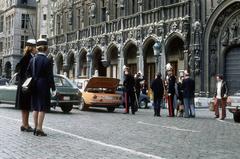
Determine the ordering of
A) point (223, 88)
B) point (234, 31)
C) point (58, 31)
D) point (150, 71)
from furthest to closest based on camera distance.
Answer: point (58, 31) → point (150, 71) → point (234, 31) → point (223, 88)

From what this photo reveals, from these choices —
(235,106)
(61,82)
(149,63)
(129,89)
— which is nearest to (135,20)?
(149,63)

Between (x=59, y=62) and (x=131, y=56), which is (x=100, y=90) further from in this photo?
(x=59, y=62)

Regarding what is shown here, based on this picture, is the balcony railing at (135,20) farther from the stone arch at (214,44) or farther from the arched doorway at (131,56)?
the stone arch at (214,44)

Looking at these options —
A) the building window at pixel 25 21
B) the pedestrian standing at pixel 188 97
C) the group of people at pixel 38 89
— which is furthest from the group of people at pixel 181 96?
the building window at pixel 25 21

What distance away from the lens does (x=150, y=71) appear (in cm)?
3559

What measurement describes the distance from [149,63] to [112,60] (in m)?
5.63

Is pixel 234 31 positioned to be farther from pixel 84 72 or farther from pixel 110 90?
pixel 84 72

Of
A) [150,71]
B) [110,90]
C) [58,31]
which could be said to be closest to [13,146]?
[110,90]

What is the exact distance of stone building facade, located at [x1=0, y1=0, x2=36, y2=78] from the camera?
62562 millimetres

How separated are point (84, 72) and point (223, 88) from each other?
2728 cm

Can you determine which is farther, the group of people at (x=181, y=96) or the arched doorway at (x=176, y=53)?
the arched doorway at (x=176, y=53)

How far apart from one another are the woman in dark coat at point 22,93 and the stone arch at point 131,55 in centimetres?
2524

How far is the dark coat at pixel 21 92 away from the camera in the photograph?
11.0 metres

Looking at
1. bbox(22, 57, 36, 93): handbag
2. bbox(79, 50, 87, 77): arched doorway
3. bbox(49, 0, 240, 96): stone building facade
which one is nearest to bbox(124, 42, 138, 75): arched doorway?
→ bbox(49, 0, 240, 96): stone building facade
